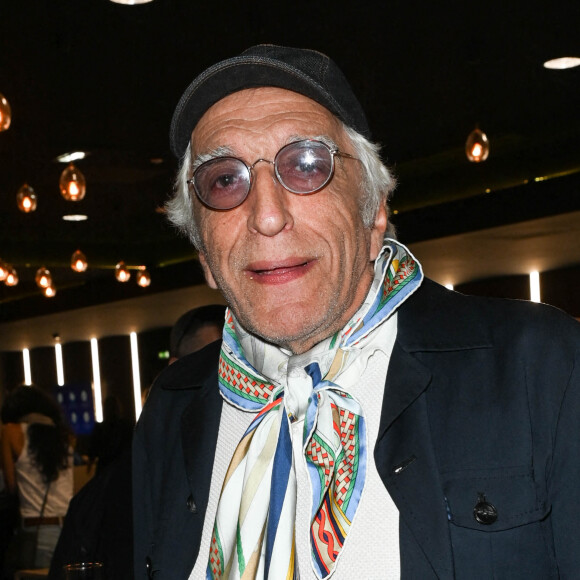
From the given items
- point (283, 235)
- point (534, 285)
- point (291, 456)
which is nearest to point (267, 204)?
point (283, 235)

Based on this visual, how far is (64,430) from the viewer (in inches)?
221

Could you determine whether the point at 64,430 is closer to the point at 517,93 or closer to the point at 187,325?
the point at 187,325

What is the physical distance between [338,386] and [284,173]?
1.26ft

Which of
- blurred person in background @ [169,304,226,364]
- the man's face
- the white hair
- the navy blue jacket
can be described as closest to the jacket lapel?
the navy blue jacket

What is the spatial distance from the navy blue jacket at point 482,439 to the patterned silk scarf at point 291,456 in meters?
0.06

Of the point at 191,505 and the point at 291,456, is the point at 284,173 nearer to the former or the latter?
the point at 291,456

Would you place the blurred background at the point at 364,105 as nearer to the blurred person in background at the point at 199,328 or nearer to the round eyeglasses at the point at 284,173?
the blurred person in background at the point at 199,328

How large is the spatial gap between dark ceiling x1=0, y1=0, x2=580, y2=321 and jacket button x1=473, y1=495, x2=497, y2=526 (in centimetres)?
424

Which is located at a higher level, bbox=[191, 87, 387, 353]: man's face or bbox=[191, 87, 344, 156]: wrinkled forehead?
bbox=[191, 87, 344, 156]: wrinkled forehead

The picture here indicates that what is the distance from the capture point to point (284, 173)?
1.54m

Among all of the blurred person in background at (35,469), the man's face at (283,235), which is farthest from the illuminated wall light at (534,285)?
the man's face at (283,235)

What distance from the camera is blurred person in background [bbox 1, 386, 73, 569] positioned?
503cm

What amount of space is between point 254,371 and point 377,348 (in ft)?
0.84

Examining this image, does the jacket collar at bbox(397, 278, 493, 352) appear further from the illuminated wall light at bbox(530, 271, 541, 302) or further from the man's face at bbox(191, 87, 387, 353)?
the illuminated wall light at bbox(530, 271, 541, 302)
